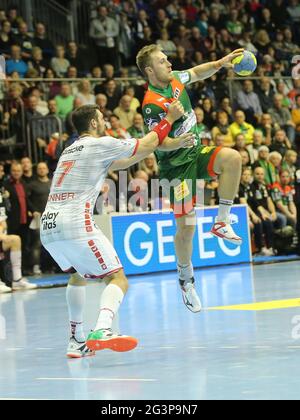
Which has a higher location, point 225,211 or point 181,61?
point 181,61

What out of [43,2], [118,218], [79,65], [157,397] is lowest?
[157,397]

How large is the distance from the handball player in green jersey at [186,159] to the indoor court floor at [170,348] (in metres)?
0.82

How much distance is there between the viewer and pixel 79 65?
2200cm

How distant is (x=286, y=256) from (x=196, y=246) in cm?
268

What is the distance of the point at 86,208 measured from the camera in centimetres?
912

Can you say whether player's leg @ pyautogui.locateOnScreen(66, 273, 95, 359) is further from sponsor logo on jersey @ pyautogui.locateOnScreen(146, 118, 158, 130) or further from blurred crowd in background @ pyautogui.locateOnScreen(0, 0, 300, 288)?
blurred crowd in background @ pyautogui.locateOnScreen(0, 0, 300, 288)

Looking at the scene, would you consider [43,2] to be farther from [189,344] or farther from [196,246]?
[189,344]

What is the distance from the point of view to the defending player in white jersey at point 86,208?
896 centimetres

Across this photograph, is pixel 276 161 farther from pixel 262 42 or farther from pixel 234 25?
pixel 234 25

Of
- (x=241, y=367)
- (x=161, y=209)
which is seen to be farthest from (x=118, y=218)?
(x=241, y=367)

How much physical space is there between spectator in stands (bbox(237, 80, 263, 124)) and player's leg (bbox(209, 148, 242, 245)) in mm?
12699

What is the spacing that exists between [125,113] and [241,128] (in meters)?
3.08

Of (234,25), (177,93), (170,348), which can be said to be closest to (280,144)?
(234,25)

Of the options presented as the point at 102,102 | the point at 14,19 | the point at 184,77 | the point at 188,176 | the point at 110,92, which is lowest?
the point at 188,176
